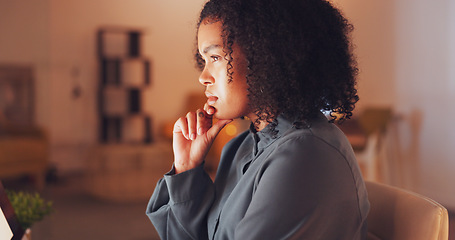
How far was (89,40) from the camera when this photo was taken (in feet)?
19.8

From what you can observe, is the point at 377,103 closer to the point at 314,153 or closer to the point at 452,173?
the point at 452,173

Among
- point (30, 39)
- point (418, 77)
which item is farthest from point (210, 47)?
point (30, 39)

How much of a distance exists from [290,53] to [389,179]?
3.87m

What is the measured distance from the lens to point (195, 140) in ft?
3.54

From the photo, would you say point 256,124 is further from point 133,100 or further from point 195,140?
point 133,100

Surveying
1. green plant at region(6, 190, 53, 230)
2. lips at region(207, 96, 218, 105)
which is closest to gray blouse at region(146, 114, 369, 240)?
lips at region(207, 96, 218, 105)

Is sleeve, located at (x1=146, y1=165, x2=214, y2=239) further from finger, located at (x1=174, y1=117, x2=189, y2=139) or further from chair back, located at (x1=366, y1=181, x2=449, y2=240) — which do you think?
chair back, located at (x1=366, y1=181, x2=449, y2=240)

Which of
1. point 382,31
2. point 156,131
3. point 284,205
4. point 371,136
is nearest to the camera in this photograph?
point 284,205

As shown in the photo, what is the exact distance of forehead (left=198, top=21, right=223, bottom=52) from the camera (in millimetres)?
896

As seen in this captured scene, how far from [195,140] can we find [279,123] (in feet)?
0.87

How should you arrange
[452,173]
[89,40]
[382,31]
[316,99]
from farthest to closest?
[89,40], [382,31], [452,173], [316,99]

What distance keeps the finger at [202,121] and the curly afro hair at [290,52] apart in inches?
7.0

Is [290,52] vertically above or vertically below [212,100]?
above

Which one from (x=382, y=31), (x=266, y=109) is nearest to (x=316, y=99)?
(x=266, y=109)
